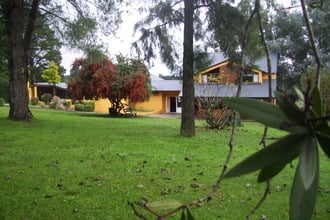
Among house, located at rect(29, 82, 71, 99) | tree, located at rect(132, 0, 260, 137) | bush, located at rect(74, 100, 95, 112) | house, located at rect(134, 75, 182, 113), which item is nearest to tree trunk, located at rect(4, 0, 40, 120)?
tree, located at rect(132, 0, 260, 137)

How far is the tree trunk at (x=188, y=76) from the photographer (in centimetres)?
981

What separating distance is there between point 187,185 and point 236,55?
5.71 m

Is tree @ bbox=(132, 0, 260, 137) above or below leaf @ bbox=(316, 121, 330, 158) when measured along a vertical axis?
above

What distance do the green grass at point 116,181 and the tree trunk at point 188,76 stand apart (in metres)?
1.95

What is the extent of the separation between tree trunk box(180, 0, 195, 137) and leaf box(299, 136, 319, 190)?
9.61 meters

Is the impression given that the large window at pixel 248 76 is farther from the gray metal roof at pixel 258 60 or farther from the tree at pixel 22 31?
the tree at pixel 22 31

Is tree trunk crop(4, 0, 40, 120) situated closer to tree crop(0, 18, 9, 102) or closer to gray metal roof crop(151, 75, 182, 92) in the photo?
tree crop(0, 18, 9, 102)

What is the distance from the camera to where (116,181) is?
4.84 meters

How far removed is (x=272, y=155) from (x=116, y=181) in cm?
455

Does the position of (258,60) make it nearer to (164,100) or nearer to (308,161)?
Result: (308,161)

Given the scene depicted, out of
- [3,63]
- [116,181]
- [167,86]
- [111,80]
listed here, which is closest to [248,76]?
[116,181]

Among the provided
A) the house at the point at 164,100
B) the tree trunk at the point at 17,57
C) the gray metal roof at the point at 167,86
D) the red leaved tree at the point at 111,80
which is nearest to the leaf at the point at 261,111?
the tree trunk at the point at 17,57

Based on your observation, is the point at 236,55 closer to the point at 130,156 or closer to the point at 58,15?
the point at 130,156

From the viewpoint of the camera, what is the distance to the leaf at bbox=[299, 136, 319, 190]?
0.40 meters
